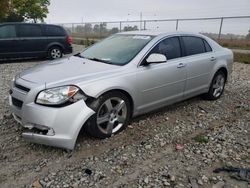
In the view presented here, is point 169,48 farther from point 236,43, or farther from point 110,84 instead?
point 236,43

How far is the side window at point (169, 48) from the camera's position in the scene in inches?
174

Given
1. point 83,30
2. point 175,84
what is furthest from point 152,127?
point 83,30

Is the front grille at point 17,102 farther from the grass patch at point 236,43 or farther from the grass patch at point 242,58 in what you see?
the grass patch at point 236,43

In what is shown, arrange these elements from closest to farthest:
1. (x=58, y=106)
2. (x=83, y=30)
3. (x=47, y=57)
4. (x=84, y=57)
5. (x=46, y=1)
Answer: (x=58, y=106) → (x=84, y=57) → (x=47, y=57) → (x=46, y=1) → (x=83, y=30)

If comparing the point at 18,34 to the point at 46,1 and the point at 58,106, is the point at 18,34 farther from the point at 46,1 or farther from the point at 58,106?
the point at 46,1

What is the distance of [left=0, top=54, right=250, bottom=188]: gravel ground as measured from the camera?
2943 mm

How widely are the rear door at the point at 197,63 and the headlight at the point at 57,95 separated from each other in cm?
235

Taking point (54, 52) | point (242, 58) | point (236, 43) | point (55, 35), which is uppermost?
point (55, 35)

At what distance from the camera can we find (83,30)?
31406 millimetres

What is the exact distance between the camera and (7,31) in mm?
10062

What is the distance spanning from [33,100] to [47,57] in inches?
332

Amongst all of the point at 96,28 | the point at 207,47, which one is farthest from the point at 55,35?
the point at 96,28

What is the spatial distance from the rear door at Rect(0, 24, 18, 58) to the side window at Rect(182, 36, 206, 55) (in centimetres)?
745

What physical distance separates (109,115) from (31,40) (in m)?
7.97
